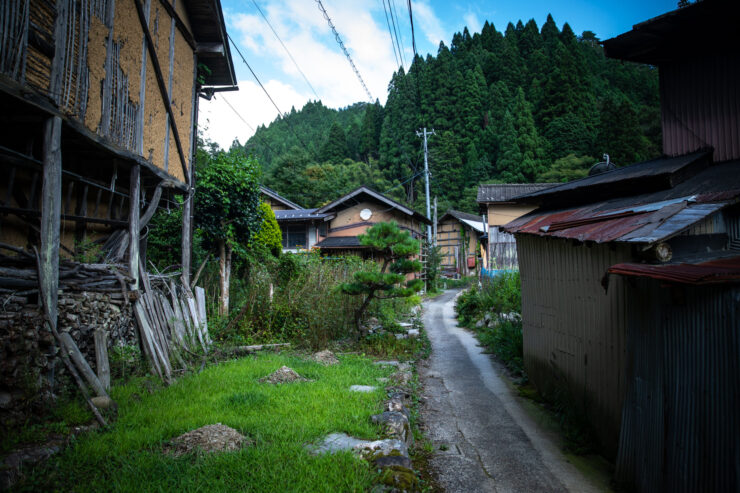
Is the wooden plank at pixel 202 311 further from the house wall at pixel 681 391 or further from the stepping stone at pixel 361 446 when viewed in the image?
the house wall at pixel 681 391

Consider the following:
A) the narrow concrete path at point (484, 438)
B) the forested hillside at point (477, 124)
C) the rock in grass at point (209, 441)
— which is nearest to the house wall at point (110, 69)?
the rock in grass at point (209, 441)

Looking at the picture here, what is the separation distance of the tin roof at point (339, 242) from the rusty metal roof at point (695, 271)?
16405 mm

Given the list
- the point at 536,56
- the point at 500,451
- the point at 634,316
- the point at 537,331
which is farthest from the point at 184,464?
the point at 536,56

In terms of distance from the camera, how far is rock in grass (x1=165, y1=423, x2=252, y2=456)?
3.39 metres

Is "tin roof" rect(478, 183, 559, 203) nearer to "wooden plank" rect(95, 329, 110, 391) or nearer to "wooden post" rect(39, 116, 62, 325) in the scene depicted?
"wooden plank" rect(95, 329, 110, 391)

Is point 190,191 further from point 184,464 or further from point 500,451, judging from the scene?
point 500,451

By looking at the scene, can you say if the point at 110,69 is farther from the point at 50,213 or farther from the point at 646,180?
the point at 646,180

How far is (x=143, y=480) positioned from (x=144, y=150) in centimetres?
572

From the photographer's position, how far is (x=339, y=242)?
20.2 metres

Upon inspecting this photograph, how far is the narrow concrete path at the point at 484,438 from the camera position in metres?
3.63

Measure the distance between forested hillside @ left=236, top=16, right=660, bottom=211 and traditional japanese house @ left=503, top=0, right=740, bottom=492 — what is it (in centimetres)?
2439

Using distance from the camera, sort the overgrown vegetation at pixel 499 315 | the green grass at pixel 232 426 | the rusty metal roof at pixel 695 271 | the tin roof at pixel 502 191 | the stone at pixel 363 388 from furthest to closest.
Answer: the tin roof at pixel 502 191, the overgrown vegetation at pixel 499 315, the stone at pixel 363 388, the green grass at pixel 232 426, the rusty metal roof at pixel 695 271

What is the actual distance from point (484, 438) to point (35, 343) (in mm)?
5141

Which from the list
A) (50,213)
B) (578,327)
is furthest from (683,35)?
(50,213)
